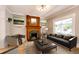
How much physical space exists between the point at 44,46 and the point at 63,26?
826 mm

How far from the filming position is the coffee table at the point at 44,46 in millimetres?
1948

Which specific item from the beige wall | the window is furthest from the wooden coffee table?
the beige wall

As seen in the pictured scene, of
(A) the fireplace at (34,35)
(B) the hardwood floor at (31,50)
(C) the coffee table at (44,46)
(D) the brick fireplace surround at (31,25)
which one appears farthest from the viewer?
(A) the fireplace at (34,35)

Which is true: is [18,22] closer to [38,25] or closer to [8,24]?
[8,24]

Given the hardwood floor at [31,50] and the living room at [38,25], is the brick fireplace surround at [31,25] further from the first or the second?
the hardwood floor at [31,50]

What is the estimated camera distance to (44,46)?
84.9 inches

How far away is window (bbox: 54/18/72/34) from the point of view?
202 cm

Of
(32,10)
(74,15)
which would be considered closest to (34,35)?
(32,10)

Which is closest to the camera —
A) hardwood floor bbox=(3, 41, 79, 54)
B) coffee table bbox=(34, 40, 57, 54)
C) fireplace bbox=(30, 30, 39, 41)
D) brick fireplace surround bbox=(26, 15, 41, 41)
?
hardwood floor bbox=(3, 41, 79, 54)

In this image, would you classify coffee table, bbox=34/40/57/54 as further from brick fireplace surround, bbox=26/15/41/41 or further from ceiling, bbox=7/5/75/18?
ceiling, bbox=7/5/75/18

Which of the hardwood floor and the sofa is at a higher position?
the sofa

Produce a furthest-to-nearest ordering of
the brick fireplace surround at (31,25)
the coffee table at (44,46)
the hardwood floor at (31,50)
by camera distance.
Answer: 1. the brick fireplace surround at (31,25)
2. the coffee table at (44,46)
3. the hardwood floor at (31,50)

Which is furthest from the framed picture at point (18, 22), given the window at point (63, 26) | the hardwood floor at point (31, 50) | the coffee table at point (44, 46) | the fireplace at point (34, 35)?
the window at point (63, 26)
